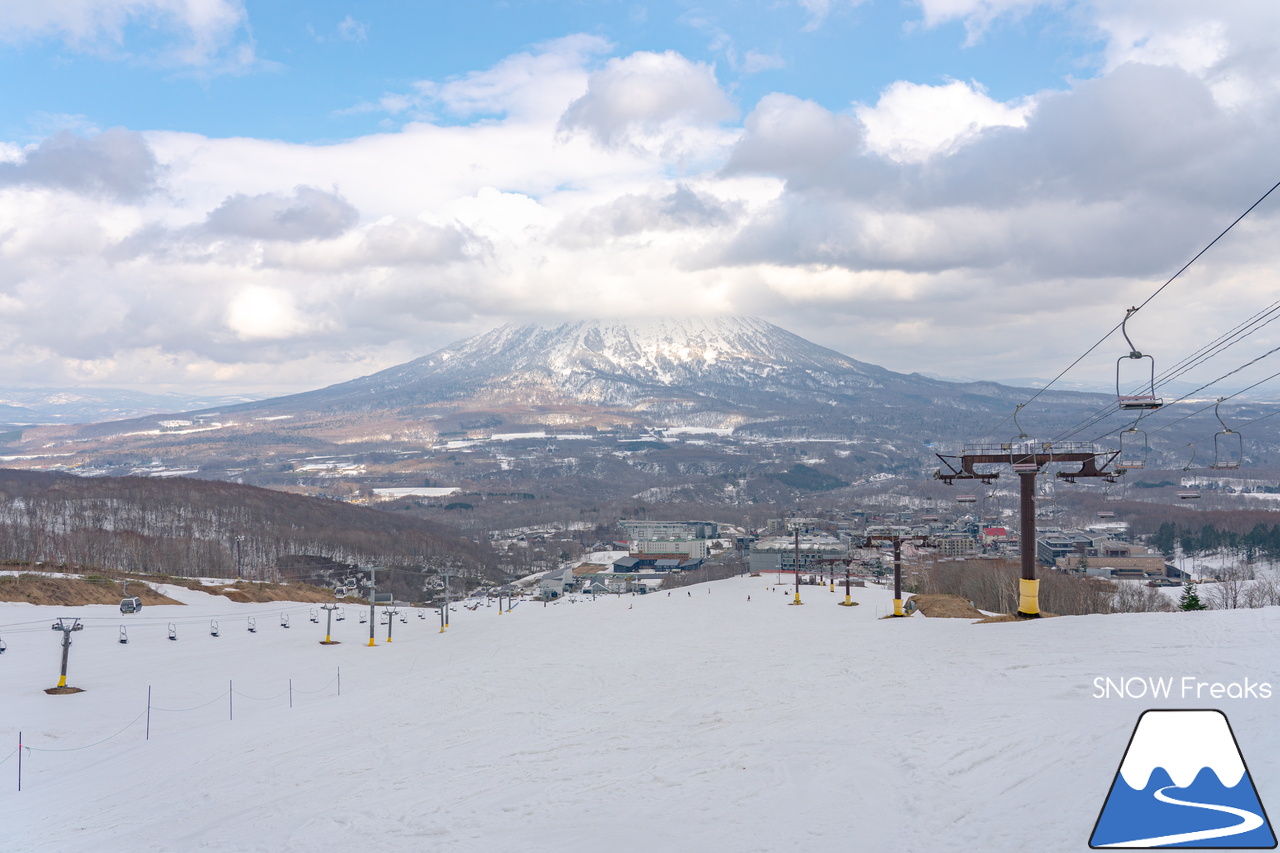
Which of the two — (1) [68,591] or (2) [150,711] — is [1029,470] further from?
(1) [68,591]

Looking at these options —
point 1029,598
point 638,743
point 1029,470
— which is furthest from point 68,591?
point 1029,470

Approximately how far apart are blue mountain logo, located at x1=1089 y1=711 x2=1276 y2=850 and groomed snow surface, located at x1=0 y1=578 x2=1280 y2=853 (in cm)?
177

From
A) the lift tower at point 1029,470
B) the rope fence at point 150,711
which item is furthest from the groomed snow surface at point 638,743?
the lift tower at point 1029,470

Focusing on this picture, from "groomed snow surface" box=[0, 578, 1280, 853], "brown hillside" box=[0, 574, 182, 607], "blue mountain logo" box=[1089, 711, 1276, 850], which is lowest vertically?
"brown hillside" box=[0, 574, 182, 607]

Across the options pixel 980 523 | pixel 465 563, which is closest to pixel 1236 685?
pixel 465 563

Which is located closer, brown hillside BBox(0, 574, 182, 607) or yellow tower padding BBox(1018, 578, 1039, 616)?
yellow tower padding BBox(1018, 578, 1039, 616)

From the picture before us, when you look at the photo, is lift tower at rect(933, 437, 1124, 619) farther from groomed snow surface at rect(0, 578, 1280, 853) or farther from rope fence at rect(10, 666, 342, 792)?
rope fence at rect(10, 666, 342, 792)

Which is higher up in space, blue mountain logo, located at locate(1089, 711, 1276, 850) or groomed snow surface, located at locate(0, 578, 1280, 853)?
blue mountain logo, located at locate(1089, 711, 1276, 850)

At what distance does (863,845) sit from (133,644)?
41.4 m

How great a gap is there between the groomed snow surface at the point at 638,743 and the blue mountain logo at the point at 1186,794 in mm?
1765

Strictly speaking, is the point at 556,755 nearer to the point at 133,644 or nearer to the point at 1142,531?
the point at 133,644

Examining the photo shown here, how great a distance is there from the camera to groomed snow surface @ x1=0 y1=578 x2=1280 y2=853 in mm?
11836

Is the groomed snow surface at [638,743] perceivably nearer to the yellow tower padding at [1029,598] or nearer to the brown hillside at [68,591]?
the yellow tower padding at [1029,598]

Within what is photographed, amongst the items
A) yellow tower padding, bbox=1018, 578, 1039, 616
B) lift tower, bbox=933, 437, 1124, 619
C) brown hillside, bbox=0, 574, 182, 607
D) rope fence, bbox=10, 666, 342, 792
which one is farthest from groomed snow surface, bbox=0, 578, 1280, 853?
brown hillside, bbox=0, 574, 182, 607
